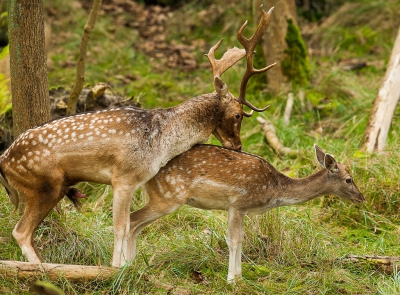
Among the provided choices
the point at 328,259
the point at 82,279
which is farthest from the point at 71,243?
the point at 328,259

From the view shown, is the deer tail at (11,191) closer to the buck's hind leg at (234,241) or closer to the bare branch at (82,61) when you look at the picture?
the buck's hind leg at (234,241)

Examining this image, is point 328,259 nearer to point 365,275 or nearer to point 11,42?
point 365,275

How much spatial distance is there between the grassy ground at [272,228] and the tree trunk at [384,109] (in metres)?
0.18

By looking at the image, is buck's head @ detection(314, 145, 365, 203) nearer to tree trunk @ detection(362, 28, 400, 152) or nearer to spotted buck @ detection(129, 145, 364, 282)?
spotted buck @ detection(129, 145, 364, 282)

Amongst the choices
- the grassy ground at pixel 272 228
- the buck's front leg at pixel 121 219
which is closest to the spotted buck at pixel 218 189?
the buck's front leg at pixel 121 219

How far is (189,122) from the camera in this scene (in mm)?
6738

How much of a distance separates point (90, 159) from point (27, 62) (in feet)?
4.45

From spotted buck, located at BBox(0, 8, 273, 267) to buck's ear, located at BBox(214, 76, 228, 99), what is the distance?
0.56m

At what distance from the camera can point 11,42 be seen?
6.86m

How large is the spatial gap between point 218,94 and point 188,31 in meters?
8.72

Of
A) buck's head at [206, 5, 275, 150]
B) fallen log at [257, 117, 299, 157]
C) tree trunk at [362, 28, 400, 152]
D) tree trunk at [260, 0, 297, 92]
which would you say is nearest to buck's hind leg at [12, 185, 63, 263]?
buck's head at [206, 5, 275, 150]

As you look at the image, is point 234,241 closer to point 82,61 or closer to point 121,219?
point 121,219

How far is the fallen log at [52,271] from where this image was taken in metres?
5.68

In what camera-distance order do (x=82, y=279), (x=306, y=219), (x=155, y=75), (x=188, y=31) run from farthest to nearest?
(x=188, y=31) → (x=155, y=75) → (x=306, y=219) → (x=82, y=279)
